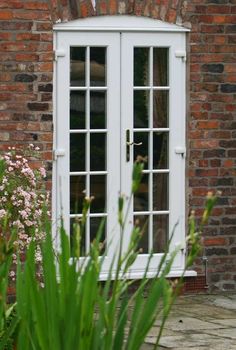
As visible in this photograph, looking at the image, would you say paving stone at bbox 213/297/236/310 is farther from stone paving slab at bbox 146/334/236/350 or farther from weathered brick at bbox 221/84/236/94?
weathered brick at bbox 221/84/236/94

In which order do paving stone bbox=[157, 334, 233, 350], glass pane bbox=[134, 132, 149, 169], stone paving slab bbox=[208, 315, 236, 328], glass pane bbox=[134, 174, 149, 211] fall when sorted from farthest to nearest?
1. glass pane bbox=[134, 174, 149, 211]
2. glass pane bbox=[134, 132, 149, 169]
3. stone paving slab bbox=[208, 315, 236, 328]
4. paving stone bbox=[157, 334, 233, 350]

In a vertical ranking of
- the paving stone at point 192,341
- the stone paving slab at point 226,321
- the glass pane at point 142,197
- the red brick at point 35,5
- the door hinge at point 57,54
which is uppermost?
the red brick at point 35,5

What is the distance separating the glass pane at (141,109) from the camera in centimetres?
1011

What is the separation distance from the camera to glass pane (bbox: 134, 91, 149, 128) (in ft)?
33.2

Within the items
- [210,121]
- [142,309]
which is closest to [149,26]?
[210,121]

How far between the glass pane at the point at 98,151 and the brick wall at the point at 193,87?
41 cm

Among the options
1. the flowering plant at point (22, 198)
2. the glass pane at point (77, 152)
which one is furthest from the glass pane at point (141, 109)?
the flowering plant at point (22, 198)

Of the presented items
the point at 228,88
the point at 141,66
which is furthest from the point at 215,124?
the point at 141,66

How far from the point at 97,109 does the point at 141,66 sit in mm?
529

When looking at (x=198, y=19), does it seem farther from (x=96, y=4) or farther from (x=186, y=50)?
(x=96, y=4)

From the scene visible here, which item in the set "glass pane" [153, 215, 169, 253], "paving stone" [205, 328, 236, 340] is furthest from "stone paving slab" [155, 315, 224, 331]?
"glass pane" [153, 215, 169, 253]

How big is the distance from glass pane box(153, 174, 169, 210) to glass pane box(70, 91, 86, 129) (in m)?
0.79

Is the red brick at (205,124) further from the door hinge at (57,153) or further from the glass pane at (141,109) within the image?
the door hinge at (57,153)

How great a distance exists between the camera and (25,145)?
31.6 feet
